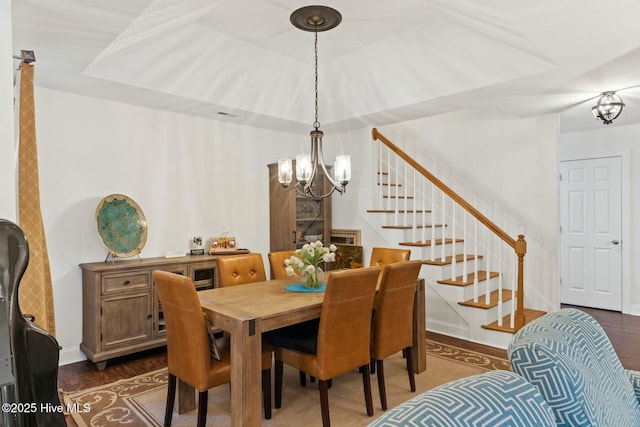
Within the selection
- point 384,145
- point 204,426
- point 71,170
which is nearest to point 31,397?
point 204,426

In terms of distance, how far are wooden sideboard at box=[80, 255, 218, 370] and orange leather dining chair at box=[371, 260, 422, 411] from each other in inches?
80.3

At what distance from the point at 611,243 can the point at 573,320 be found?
185 inches

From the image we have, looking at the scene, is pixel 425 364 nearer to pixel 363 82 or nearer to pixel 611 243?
pixel 363 82

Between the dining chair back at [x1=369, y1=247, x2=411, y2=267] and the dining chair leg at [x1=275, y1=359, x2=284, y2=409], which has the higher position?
the dining chair back at [x1=369, y1=247, x2=411, y2=267]

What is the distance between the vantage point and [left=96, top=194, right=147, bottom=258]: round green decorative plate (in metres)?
3.67

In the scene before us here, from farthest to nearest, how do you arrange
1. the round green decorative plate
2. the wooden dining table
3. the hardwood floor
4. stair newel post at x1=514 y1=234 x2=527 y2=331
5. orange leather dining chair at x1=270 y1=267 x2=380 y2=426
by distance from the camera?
stair newel post at x1=514 y1=234 x2=527 y2=331, the round green decorative plate, the hardwood floor, orange leather dining chair at x1=270 y1=267 x2=380 y2=426, the wooden dining table

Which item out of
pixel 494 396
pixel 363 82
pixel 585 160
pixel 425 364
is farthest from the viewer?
pixel 585 160

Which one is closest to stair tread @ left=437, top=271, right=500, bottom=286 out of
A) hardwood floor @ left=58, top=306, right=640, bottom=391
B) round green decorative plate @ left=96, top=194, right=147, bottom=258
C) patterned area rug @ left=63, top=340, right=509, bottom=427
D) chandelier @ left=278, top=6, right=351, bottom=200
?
hardwood floor @ left=58, top=306, right=640, bottom=391

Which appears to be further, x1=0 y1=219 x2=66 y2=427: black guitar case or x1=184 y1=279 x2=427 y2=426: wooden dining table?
x1=184 y1=279 x2=427 y2=426: wooden dining table

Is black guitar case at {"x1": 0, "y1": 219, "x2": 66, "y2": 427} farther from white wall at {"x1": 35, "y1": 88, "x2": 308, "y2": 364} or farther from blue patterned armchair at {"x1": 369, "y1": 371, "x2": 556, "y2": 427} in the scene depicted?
white wall at {"x1": 35, "y1": 88, "x2": 308, "y2": 364}

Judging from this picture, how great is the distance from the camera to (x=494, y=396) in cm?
92

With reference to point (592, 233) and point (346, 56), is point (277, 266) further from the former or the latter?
point (592, 233)

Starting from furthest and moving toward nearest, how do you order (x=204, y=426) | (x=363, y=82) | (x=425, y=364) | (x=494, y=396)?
(x=363, y=82) < (x=425, y=364) < (x=204, y=426) < (x=494, y=396)

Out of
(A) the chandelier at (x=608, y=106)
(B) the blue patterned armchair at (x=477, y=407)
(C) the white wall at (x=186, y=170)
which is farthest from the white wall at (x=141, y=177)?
(B) the blue patterned armchair at (x=477, y=407)
